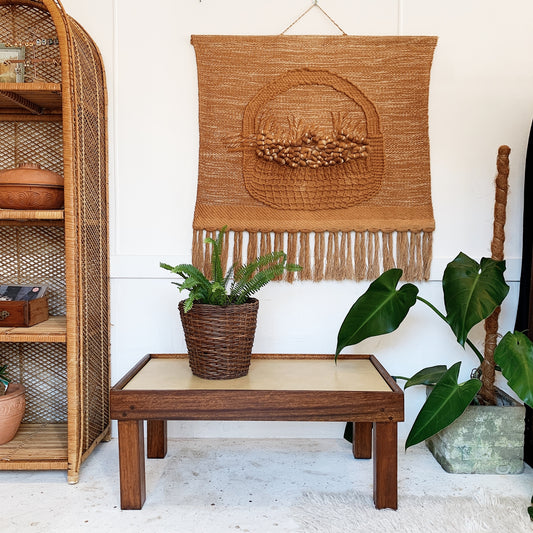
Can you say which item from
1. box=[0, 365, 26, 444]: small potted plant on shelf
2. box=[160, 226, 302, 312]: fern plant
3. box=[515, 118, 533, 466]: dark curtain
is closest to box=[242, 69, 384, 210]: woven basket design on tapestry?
box=[160, 226, 302, 312]: fern plant

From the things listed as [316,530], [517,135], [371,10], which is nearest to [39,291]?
[316,530]

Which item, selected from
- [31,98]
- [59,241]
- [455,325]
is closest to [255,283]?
[455,325]

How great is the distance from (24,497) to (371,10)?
2.14 metres

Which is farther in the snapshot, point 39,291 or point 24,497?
point 39,291

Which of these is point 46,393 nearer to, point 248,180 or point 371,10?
point 248,180

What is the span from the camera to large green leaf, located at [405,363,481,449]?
1655 millimetres

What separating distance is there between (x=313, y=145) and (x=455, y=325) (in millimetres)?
875

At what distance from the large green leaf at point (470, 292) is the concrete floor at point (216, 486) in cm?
51

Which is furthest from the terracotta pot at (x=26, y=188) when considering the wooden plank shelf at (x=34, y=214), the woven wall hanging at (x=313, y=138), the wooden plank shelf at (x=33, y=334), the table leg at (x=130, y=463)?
the table leg at (x=130, y=463)

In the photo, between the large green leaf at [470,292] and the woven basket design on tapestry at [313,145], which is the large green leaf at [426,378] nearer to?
the large green leaf at [470,292]

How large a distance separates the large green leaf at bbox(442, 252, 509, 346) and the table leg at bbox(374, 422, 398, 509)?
37 centimetres

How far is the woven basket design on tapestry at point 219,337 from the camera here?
1.72 m

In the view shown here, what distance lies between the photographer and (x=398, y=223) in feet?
7.06

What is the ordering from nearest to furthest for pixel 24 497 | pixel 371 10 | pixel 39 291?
pixel 24 497
pixel 39 291
pixel 371 10
